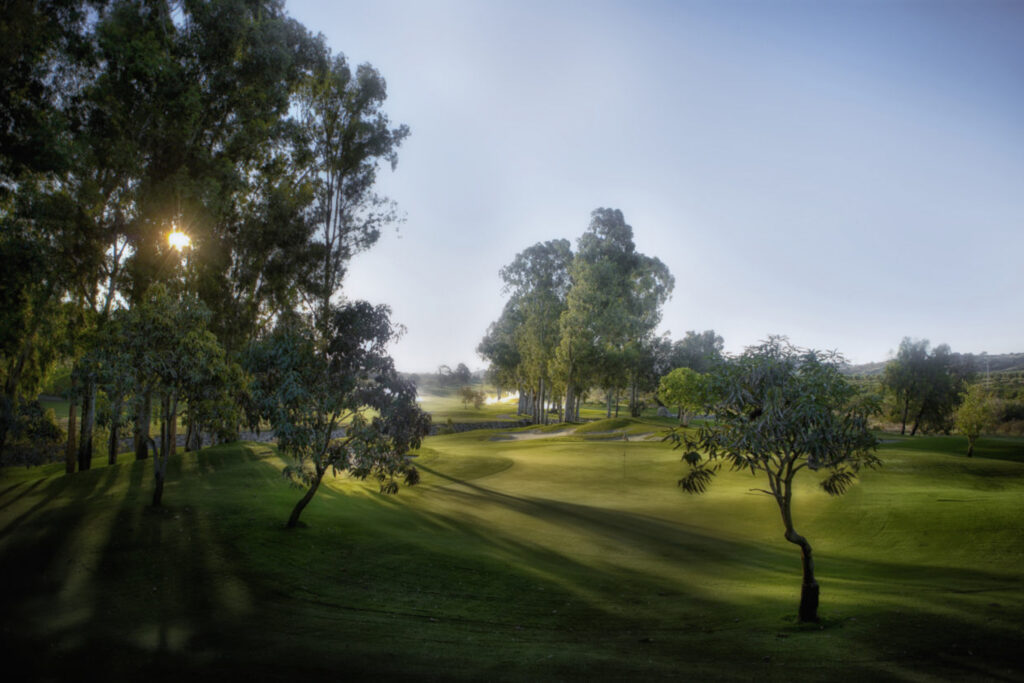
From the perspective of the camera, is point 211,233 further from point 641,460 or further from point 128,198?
point 641,460

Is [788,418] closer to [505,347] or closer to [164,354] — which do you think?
[164,354]

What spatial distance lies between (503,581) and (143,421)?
19.5 m

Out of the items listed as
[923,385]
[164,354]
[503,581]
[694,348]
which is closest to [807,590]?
[503,581]

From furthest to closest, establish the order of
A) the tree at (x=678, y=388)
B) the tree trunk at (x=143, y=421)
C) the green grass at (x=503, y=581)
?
1. the tree at (x=678, y=388)
2. the tree trunk at (x=143, y=421)
3. the green grass at (x=503, y=581)

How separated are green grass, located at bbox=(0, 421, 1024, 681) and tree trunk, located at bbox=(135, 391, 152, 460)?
2754 mm

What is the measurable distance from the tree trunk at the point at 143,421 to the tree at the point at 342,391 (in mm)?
5091

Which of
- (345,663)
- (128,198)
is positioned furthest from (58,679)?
(128,198)

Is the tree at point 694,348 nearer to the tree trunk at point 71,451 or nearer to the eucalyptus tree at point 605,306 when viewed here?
the eucalyptus tree at point 605,306

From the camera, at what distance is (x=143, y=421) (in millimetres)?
25438

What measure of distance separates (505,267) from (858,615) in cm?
6879

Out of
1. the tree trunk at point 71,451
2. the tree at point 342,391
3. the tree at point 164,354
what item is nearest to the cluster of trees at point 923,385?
the tree at point 342,391

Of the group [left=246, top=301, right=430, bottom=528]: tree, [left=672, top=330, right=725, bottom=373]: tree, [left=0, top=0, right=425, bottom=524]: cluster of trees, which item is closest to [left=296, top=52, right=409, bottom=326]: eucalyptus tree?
[left=0, top=0, right=425, bottom=524]: cluster of trees

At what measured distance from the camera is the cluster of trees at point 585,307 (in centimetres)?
6712

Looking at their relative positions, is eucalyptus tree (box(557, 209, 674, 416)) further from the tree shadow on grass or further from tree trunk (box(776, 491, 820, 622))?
tree trunk (box(776, 491, 820, 622))
